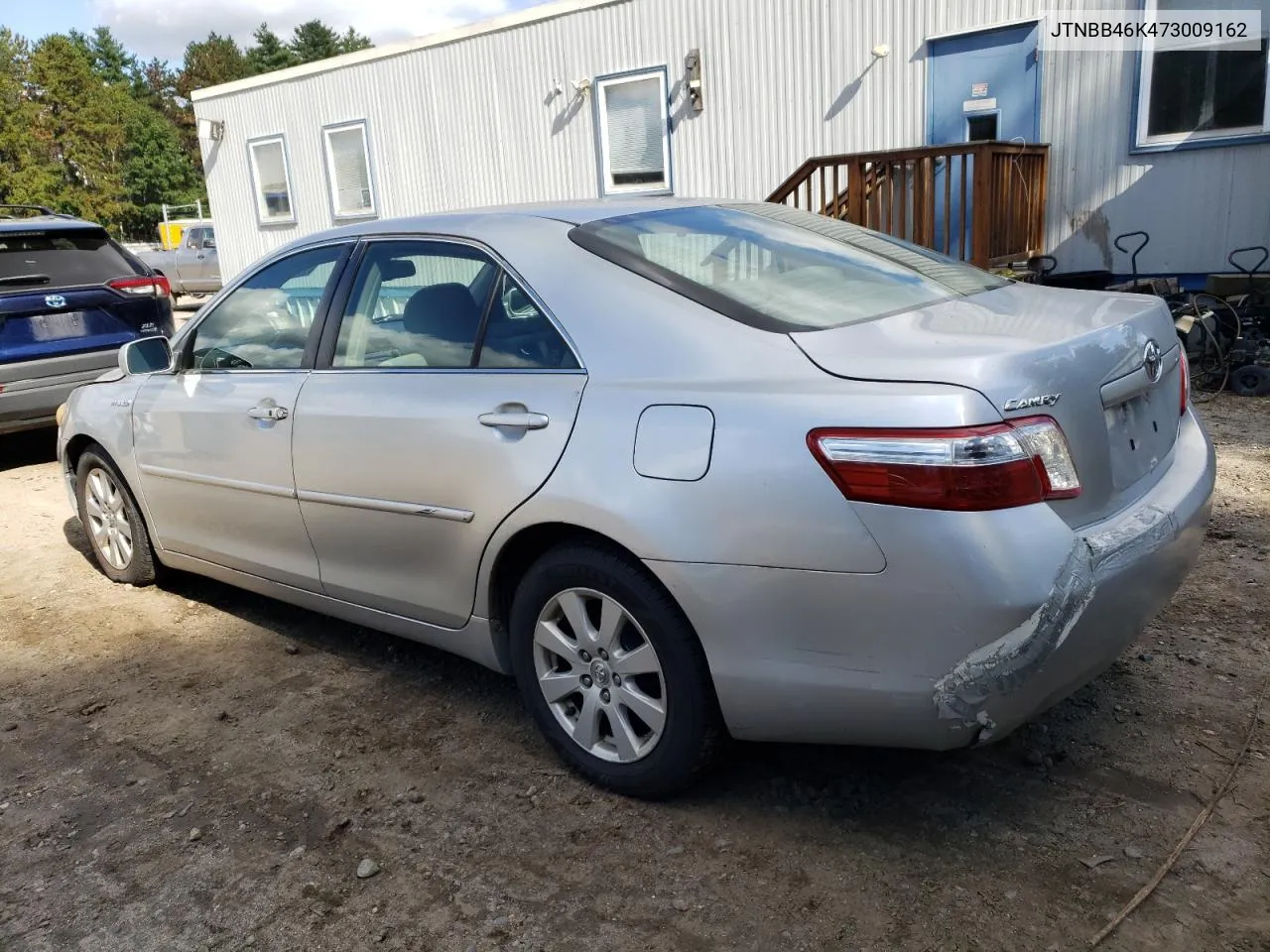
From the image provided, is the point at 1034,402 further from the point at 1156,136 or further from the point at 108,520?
the point at 1156,136

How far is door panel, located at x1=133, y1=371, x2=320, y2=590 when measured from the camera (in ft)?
11.6

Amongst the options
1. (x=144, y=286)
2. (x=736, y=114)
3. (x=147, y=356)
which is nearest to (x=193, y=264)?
(x=736, y=114)

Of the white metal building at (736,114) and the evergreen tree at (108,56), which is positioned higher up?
the evergreen tree at (108,56)

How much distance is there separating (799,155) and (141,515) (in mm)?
7931

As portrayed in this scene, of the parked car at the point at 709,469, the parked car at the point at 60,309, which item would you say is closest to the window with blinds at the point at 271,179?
the parked car at the point at 60,309

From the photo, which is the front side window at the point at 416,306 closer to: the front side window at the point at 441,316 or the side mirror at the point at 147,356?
the front side window at the point at 441,316

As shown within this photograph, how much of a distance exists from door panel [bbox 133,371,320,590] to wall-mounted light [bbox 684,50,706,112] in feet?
26.7

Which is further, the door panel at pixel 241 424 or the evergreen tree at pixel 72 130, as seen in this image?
the evergreen tree at pixel 72 130

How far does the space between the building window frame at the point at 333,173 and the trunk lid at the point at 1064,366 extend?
1259cm

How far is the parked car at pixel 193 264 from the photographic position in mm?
20297

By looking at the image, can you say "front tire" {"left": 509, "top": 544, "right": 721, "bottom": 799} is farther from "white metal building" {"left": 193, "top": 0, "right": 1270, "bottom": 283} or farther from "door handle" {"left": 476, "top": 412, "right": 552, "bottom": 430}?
"white metal building" {"left": 193, "top": 0, "right": 1270, "bottom": 283}

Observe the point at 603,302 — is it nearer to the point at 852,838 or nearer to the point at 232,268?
the point at 852,838

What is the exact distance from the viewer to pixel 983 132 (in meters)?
9.41

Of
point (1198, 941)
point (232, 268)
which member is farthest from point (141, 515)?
point (232, 268)
